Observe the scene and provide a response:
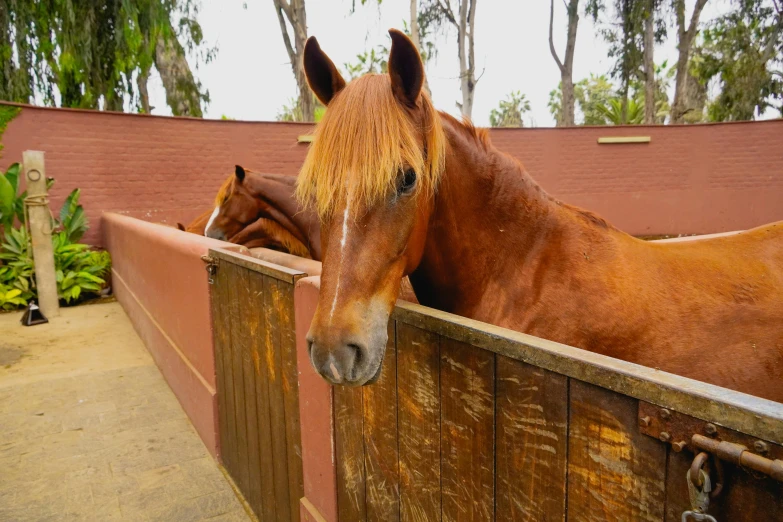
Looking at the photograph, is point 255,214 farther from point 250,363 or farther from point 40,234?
point 40,234

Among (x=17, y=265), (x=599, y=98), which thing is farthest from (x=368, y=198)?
(x=599, y=98)

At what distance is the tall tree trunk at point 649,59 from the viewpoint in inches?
677

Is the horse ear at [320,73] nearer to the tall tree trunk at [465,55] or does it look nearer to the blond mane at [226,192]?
the blond mane at [226,192]

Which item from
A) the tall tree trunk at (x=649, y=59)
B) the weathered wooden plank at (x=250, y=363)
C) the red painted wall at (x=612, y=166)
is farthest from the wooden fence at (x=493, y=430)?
the tall tree trunk at (x=649, y=59)

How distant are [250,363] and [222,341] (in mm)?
429

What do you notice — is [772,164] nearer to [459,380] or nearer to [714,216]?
[714,216]

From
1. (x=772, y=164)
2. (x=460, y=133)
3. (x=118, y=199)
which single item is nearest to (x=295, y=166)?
(x=118, y=199)

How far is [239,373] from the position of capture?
2.61m

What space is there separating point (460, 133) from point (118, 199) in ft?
27.8

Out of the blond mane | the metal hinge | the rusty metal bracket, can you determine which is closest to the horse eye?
the rusty metal bracket

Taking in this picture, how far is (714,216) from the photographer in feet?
40.1

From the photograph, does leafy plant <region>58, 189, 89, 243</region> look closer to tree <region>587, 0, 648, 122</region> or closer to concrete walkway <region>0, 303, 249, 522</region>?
concrete walkway <region>0, 303, 249, 522</region>

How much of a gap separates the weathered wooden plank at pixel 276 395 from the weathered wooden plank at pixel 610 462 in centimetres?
140

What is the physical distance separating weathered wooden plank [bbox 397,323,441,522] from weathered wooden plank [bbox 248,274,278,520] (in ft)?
3.38
